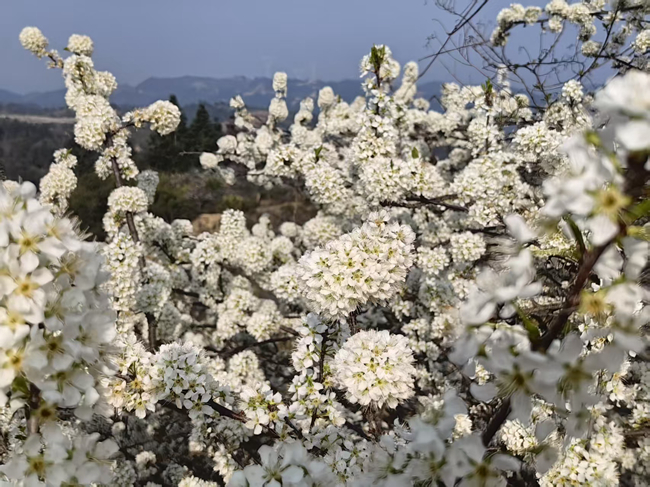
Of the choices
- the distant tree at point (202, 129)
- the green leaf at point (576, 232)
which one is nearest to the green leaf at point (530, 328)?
the green leaf at point (576, 232)

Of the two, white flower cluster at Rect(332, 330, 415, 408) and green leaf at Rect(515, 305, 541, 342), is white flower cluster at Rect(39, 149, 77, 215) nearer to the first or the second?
white flower cluster at Rect(332, 330, 415, 408)

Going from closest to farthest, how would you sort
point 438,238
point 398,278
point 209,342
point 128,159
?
1. point 398,278
2. point 128,159
3. point 438,238
4. point 209,342

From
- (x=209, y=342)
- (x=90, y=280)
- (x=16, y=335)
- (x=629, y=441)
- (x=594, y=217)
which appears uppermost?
(x=594, y=217)

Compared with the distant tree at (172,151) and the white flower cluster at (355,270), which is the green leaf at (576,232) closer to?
the white flower cluster at (355,270)

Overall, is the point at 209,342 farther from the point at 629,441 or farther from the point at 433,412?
the point at 433,412

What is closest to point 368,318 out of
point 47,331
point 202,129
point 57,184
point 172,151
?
point 57,184

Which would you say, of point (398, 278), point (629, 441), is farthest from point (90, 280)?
point (629, 441)

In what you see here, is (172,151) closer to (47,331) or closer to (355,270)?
(355,270)

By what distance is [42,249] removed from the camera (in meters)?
1.24

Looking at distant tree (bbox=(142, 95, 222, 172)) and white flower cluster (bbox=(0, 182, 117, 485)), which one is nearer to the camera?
white flower cluster (bbox=(0, 182, 117, 485))

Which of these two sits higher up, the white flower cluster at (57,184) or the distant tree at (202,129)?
the distant tree at (202,129)

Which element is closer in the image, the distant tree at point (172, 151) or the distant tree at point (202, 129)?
the distant tree at point (172, 151)

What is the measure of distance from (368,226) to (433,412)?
142cm

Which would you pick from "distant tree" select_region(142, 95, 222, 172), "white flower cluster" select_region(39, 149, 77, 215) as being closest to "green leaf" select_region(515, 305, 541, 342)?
"white flower cluster" select_region(39, 149, 77, 215)
